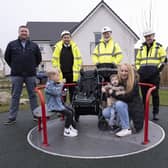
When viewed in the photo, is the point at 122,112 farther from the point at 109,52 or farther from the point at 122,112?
the point at 109,52

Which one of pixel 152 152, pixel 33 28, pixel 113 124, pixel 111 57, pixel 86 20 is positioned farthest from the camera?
pixel 33 28

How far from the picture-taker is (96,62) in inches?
261

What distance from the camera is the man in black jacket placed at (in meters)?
6.42

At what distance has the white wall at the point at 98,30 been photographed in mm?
27656

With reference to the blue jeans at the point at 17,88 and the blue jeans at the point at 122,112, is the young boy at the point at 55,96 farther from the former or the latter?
the blue jeans at the point at 17,88

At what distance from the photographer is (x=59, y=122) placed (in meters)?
6.64

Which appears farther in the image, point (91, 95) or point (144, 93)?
point (144, 93)

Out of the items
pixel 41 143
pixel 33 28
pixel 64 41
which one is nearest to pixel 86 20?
pixel 33 28

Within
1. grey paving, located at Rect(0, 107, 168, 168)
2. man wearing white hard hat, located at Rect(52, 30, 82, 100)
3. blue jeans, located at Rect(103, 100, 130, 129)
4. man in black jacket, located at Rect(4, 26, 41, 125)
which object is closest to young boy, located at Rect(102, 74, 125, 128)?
blue jeans, located at Rect(103, 100, 130, 129)

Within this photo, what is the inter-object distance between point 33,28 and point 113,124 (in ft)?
103

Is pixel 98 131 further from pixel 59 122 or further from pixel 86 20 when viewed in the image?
pixel 86 20

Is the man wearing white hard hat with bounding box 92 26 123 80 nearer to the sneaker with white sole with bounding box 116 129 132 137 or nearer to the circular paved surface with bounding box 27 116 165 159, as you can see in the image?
the circular paved surface with bounding box 27 116 165 159

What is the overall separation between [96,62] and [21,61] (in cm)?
156

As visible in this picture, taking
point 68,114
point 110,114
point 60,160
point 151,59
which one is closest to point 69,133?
point 68,114
